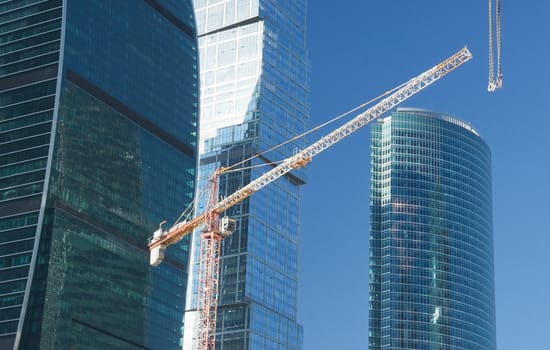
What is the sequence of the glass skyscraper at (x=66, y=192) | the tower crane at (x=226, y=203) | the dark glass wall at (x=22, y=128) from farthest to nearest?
the dark glass wall at (x=22, y=128) → the glass skyscraper at (x=66, y=192) → the tower crane at (x=226, y=203)

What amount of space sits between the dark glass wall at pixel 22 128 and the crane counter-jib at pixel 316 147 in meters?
26.7

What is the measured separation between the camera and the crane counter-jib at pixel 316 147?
508 feet

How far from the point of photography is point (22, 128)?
185875 mm

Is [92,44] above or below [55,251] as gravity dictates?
above

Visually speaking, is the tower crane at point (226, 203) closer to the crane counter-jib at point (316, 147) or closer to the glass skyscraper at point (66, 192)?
the crane counter-jib at point (316, 147)

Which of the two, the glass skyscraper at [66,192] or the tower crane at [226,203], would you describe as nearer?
the tower crane at [226,203]

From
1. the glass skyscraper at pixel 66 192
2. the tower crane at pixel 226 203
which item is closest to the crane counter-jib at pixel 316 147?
the tower crane at pixel 226 203

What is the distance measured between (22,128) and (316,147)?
55045 millimetres

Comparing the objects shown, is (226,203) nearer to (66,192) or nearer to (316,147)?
(316,147)

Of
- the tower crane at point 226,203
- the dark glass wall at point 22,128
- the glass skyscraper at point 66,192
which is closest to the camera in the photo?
the tower crane at point 226,203

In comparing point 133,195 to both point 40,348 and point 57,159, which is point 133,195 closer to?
point 57,159

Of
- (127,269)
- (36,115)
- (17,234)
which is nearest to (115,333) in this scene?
(127,269)

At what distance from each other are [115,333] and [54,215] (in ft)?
79.7

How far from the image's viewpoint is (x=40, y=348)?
17038cm
